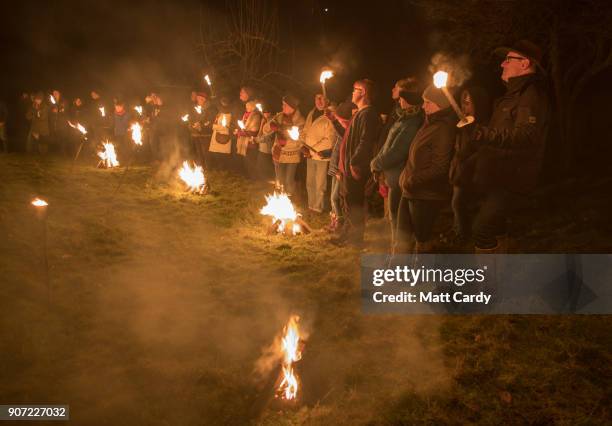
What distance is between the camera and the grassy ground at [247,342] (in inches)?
143

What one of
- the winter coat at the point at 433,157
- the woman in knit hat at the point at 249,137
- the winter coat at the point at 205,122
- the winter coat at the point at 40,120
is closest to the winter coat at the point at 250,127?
the woman in knit hat at the point at 249,137

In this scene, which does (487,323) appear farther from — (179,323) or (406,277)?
(179,323)

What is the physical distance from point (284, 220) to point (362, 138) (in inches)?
80.0

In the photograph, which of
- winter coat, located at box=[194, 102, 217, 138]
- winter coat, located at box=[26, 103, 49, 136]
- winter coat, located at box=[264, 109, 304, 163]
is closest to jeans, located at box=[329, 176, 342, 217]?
winter coat, located at box=[264, 109, 304, 163]

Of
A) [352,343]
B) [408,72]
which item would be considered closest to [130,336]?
[352,343]

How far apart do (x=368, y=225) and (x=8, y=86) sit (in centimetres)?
2438

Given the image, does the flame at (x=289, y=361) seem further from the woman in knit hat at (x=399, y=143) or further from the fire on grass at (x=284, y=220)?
the fire on grass at (x=284, y=220)

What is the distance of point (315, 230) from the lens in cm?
805

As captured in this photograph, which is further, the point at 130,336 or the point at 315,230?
the point at 315,230

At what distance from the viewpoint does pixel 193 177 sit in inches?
411

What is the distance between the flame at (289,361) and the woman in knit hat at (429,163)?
6.82 feet

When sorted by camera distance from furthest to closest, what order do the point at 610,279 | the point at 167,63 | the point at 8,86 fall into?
the point at 8,86
the point at 167,63
the point at 610,279

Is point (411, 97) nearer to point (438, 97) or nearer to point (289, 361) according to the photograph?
point (438, 97)

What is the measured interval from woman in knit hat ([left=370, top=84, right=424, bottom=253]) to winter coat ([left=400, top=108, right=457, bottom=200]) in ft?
1.24
